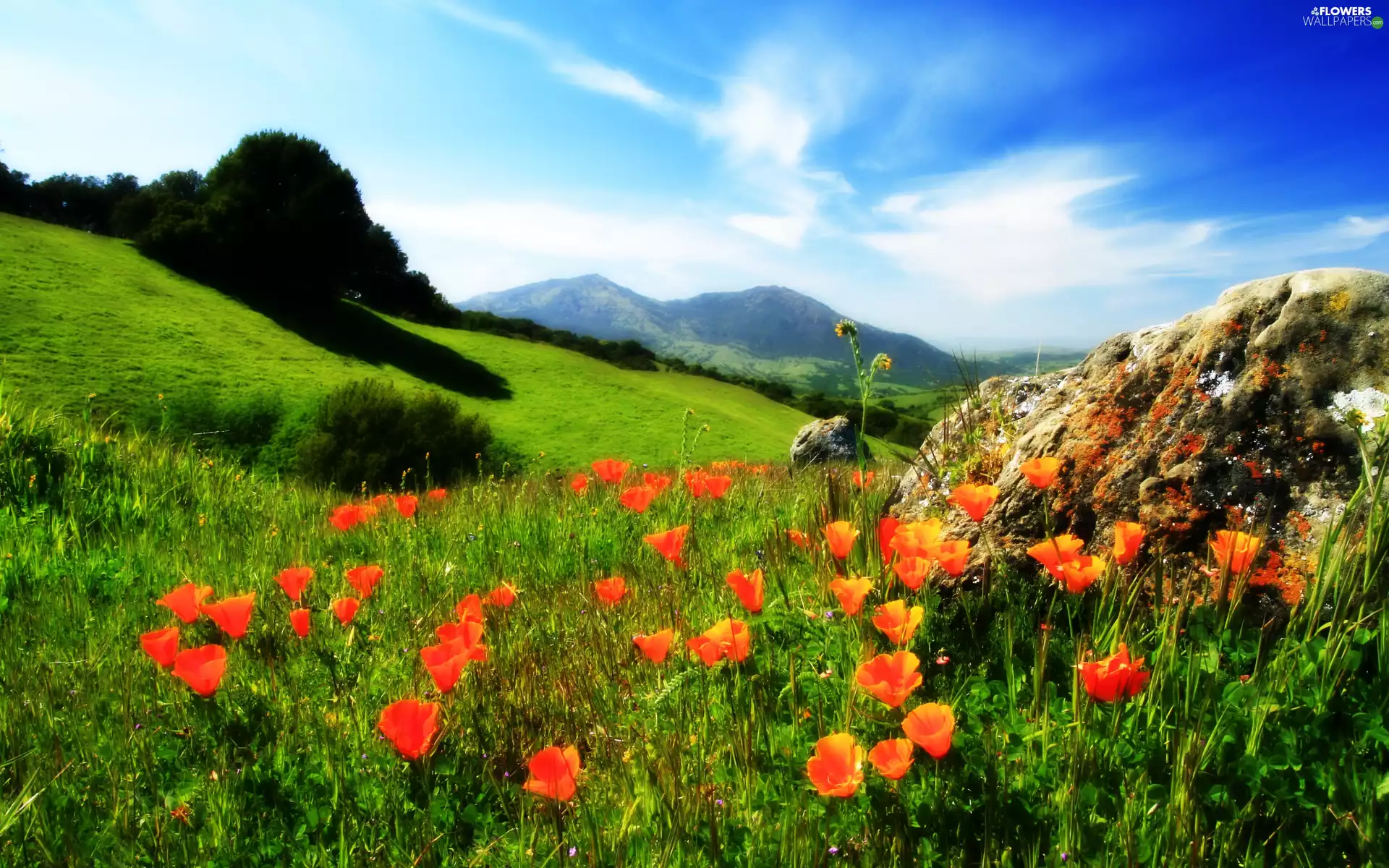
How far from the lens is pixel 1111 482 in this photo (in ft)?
9.64

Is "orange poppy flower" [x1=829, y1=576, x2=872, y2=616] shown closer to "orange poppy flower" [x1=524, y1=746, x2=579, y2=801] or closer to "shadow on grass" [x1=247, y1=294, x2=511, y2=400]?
"orange poppy flower" [x1=524, y1=746, x2=579, y2=801]

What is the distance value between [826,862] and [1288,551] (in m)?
2.16

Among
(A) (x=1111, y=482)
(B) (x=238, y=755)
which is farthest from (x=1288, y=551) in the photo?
(B) (x=238, y=755)

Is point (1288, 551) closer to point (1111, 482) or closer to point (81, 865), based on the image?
point (1111, 482)

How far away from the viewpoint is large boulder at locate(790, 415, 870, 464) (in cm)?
1647

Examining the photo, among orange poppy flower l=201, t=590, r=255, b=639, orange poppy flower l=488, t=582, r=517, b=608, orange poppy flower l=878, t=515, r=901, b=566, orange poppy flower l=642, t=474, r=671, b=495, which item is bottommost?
orange poppy flower l=488, t=582, r=517, b=608

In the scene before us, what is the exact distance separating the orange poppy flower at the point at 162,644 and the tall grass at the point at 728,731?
0.28 m

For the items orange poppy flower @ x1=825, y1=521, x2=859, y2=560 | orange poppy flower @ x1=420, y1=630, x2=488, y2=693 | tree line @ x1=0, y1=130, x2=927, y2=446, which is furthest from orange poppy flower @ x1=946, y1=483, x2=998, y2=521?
tree line @ x1=0, y1=130, x2=927, y2=446

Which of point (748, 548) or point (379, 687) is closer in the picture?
point (379, 687)

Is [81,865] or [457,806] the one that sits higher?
[457,806]

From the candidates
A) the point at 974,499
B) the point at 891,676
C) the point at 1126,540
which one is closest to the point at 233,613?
the point at 891,676

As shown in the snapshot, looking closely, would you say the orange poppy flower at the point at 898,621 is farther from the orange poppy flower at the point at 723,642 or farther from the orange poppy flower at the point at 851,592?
the orange poppy flower at the point at 723,642

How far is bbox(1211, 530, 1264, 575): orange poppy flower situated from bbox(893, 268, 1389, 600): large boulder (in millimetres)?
214

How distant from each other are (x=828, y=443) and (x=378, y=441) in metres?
9.95
